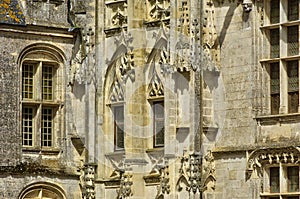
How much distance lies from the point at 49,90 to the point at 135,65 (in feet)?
9.03

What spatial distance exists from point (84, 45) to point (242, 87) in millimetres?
4894

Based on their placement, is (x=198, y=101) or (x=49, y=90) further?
(x=49, y=90)

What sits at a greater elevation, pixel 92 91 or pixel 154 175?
pixel 92 91

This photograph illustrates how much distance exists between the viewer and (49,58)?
33.9 metres

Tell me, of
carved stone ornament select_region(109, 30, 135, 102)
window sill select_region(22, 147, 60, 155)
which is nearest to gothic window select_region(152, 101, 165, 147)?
carved stone ornament select_region(109, 30, 135, 102)

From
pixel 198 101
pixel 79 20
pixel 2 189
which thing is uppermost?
pixel 79 20

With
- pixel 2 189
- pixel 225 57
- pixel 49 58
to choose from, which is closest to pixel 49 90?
pixel 49 58

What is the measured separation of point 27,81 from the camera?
33.6 meters

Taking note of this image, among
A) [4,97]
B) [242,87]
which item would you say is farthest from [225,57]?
[4,97]

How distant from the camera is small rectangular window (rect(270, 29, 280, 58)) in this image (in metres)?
30.0

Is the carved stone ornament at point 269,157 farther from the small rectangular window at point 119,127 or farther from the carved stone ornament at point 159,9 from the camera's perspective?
the carved stone ornament at point 159,9

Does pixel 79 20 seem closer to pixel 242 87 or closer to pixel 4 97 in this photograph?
pixel 4 97

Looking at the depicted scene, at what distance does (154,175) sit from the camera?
3175 centimetres

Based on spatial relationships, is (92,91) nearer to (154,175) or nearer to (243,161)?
(154,175)
